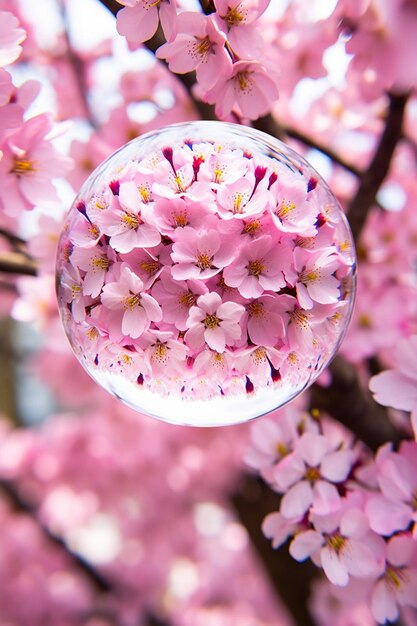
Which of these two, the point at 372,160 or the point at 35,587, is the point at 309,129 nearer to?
the point at 372,160

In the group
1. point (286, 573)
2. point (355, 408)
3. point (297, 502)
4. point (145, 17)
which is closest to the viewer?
point (145, 17)

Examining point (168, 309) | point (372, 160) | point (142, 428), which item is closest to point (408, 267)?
point (372, 160)

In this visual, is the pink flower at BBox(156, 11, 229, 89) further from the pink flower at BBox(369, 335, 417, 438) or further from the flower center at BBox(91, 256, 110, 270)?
the pink flower at BBox(369, 335, 417, 438)

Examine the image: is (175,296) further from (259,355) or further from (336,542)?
(336,542)

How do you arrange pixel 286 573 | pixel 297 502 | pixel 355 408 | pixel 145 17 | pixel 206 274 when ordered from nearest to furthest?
pixel 206 274, pixel 145 17, pixel 297 502, pixel 355 408, pixel 286 573

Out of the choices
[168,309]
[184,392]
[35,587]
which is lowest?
[35,587]

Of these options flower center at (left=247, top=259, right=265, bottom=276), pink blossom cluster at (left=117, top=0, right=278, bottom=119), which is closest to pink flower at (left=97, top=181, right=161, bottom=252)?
flower center at (left=247, top=259, right=265, bottom=276)

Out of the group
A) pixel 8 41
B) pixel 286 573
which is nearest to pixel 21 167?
pixel 8 41
